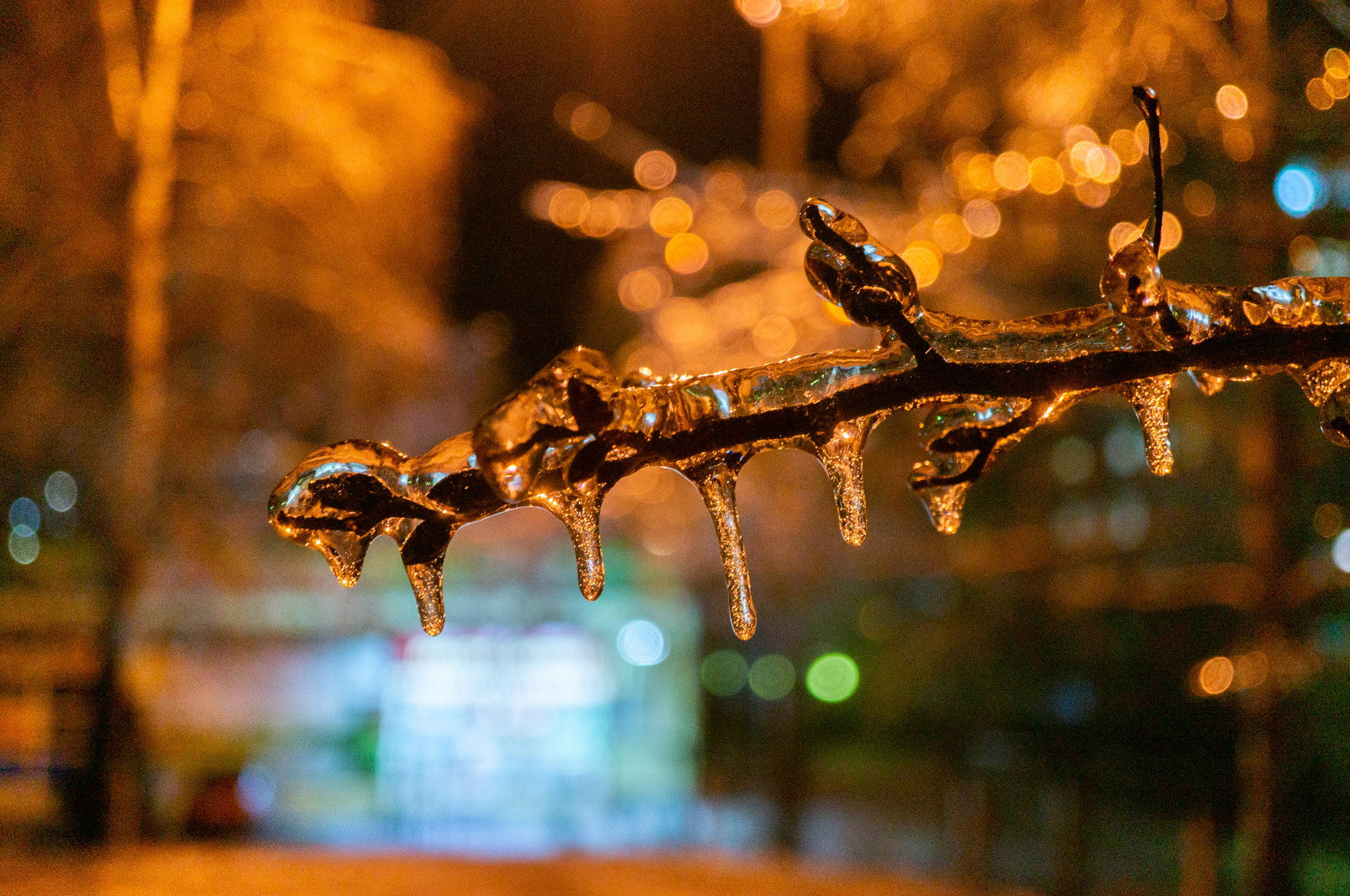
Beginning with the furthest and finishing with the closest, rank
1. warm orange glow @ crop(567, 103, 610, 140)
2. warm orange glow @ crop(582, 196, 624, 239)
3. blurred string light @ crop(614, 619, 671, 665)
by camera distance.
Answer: blurred string light @ crop(614, 619, 671, 665), warm orange glow @ crop(582, 196, 624, 239), warm orange glow @ crop(567, 103, 610, 140)

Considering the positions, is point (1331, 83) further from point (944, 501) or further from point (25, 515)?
point (25, 515)

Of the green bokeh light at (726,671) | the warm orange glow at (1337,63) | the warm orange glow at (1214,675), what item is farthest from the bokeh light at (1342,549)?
the green bokeh light at (726,671)

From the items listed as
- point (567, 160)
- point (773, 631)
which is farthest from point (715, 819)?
point (567, 160)

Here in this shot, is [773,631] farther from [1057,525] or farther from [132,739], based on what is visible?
[132,739]

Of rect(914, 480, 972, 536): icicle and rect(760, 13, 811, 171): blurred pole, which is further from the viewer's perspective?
rect(760, 13, 811, 171): blurred pole

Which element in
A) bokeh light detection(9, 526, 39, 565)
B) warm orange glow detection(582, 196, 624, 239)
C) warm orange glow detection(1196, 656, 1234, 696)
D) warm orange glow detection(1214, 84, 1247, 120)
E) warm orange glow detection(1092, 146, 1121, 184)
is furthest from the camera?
warm orange glow detection(1196, 656, 1234, 696)

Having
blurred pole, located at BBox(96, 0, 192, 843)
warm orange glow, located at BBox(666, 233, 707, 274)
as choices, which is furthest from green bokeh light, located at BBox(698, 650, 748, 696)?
blurred pole, located at BBox(96, 0, 192, 843)

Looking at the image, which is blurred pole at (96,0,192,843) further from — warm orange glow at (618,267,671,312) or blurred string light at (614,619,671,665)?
blurred string light at (614,619,671,665)
